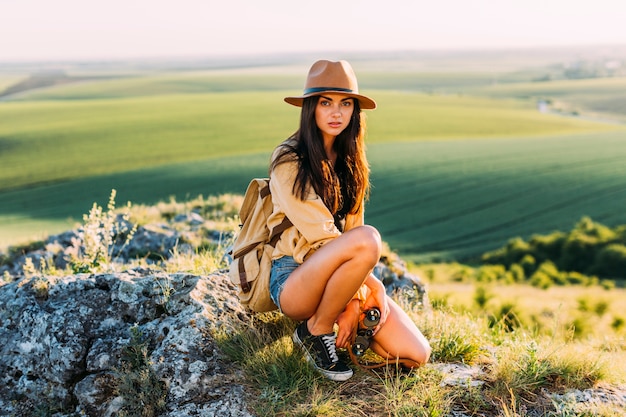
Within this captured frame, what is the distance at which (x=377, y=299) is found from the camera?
376 cm

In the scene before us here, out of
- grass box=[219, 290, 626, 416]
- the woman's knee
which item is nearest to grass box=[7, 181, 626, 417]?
grass box=[219, 290, 626, 416]

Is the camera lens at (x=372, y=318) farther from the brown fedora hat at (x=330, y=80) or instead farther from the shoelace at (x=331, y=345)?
the brown fedora hat at (x=330, y=80)

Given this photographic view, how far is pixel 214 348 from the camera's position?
3641 mm

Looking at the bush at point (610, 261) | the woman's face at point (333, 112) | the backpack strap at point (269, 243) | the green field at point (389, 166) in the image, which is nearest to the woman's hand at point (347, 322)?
the backpack strap at point (269, 243)

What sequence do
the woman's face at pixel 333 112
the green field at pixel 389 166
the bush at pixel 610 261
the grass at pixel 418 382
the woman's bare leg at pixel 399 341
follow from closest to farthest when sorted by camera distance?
the grass at pixel 418 382 → the woman's bare leg at pixel 399 341 → the woman's face at pixel 333 112 → the bush at pixel 610 261 → the green field at pixel 389 166

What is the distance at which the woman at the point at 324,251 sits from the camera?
3488 mm

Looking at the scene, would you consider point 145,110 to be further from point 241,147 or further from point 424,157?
point 424,157

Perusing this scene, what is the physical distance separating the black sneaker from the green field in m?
8.78

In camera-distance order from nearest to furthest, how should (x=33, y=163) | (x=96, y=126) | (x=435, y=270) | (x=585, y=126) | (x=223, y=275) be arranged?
1. (x=223, y=275)
2. (x=435, y=270)
3. (x=33, y=163)
4. (x=96, y=126)
5. (x=585, y=126)

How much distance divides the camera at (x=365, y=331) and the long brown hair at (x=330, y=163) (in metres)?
0.69

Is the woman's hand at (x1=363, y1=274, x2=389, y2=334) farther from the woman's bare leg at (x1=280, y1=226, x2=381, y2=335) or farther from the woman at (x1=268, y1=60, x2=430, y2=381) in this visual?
the woman's bare leg at (x1=280, y1=226, x2=381, y2=335)

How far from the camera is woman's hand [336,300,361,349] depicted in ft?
12.2

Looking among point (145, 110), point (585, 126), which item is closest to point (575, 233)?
point (585, 126)

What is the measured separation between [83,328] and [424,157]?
38004mm
